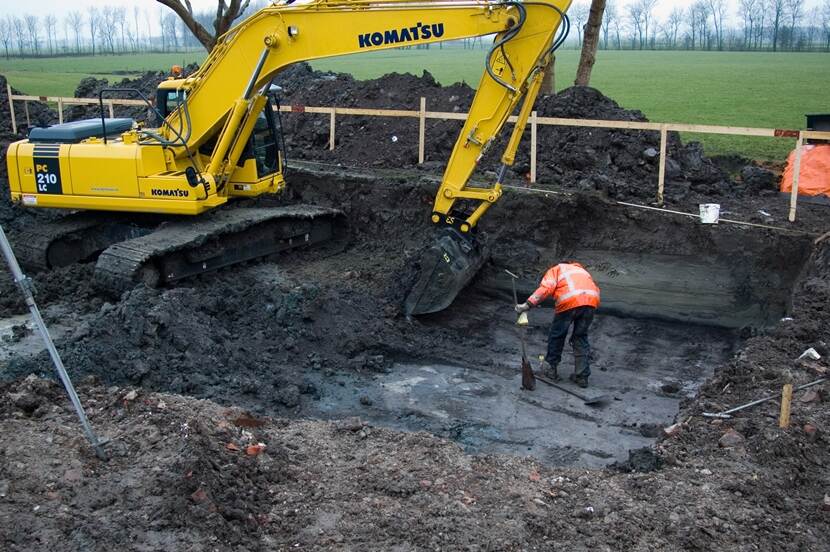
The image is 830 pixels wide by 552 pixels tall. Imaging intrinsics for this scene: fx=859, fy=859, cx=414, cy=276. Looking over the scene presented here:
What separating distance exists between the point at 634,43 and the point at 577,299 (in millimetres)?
91943

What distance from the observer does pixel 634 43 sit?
94.8m

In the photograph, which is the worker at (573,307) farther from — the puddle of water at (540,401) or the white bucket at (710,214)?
the white bucket at (710,214)

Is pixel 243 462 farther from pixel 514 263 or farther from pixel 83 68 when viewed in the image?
pixel 83 68

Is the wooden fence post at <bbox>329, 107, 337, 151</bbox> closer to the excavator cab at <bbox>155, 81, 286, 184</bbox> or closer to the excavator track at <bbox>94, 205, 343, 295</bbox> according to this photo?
the excavator track at <bbox>94, 205, 343, 295</bbox>

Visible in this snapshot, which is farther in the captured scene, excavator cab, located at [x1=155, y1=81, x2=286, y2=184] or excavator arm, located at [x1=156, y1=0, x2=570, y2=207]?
excavator cab, located at [x1=155, y1=81, x2=286, y2=184]

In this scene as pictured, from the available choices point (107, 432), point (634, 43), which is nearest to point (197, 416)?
point (107, 432)

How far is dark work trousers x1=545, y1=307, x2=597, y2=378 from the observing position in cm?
960

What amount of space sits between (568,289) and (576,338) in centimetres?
58

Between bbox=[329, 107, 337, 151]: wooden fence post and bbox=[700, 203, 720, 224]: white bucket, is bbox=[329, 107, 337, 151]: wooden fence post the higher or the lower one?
the higher one

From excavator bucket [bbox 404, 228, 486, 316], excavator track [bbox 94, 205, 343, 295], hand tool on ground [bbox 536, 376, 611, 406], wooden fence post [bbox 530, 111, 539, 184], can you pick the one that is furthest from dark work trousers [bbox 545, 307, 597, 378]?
excavator track [bbox 94, 205, 343, 295]

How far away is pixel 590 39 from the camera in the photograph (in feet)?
57.8

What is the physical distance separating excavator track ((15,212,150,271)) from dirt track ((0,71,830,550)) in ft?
1.20

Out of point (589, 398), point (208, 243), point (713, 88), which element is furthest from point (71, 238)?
point (713, 88)

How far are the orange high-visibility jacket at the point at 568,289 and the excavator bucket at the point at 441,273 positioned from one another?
4.84 feet
